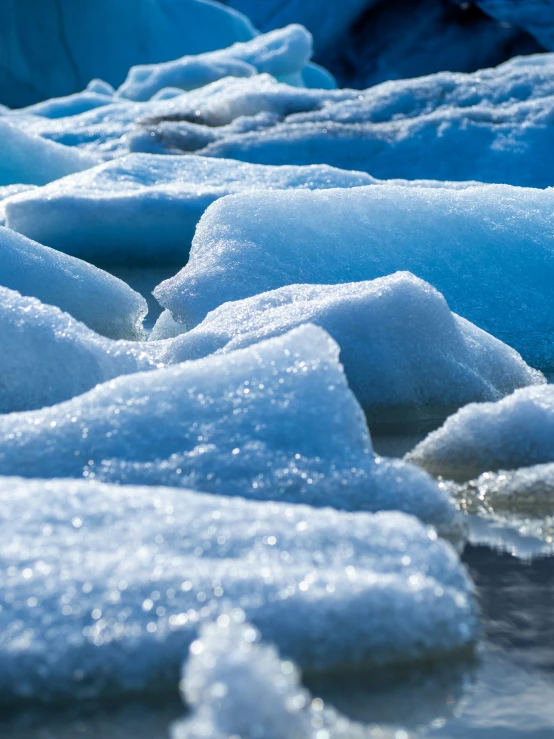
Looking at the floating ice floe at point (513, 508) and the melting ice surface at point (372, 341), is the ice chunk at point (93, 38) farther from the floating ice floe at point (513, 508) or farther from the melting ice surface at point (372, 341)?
the floating ice floe at point (513, 508)

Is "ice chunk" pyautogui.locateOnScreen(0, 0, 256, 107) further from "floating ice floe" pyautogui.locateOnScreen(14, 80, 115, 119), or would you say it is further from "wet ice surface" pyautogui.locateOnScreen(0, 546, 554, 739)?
"wet ice surface" pyautogui.locateOnScreen(0, 546, 554, 739)

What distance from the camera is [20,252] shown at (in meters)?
2.56

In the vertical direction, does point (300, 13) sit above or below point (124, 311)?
below

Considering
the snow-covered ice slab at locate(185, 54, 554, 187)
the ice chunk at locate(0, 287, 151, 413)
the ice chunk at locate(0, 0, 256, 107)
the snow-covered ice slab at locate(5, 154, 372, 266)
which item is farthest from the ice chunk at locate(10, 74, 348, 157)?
the ice chunk at locate(0, 0, 256, 107)

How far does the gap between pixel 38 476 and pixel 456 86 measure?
16.9 ft

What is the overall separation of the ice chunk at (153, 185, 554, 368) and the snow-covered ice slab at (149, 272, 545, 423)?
495 mm

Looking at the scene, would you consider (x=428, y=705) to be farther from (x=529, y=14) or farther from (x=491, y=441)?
(x=529, y=14)

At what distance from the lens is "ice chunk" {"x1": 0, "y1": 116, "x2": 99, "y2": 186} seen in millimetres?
5477

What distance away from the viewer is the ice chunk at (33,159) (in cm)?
548

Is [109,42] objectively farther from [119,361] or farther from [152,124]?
[119,361]

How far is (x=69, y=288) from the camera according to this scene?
256 centimetres

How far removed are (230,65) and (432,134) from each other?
4.83m

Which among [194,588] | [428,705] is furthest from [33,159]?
[428,705]

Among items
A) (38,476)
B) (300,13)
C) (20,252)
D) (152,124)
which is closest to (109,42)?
(300,13)
